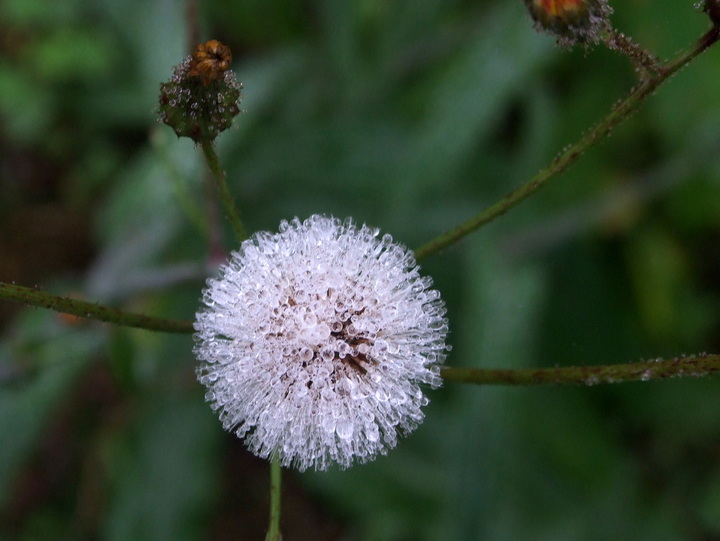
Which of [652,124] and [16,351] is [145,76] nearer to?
[16,351]

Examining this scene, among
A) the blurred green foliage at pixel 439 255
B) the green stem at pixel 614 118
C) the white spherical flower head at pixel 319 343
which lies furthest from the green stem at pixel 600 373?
the blurred green foliage at pixel 439 255

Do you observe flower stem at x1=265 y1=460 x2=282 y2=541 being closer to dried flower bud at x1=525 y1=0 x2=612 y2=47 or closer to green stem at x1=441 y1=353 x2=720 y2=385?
green stem at x1=441 y1=353 x2=720 y2=385

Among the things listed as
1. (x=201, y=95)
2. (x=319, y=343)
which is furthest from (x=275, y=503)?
(x=201, y=95)

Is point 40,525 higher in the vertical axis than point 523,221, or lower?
lower

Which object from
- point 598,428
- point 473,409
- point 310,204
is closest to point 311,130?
point 310,204

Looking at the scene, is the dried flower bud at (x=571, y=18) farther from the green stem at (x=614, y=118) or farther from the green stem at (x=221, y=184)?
the green stem at (x=221, y=184)

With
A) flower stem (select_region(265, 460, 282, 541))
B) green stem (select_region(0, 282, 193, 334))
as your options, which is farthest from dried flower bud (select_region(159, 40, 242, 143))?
flower stem (select_region(265, 460, 282, 541))
